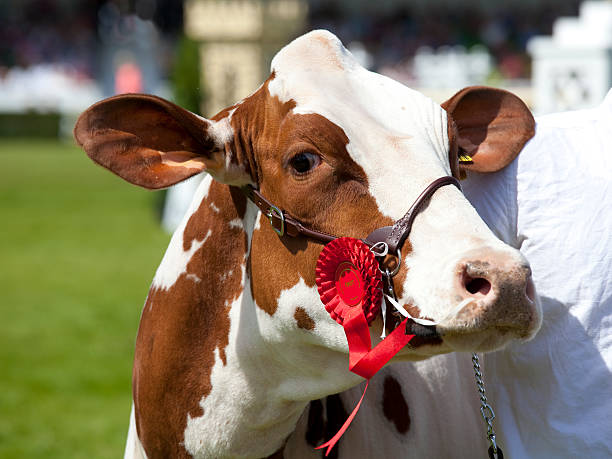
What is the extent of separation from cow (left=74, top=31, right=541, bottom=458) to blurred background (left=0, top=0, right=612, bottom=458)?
2.75 metres

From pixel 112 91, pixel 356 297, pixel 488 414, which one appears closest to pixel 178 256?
pixel 356 297

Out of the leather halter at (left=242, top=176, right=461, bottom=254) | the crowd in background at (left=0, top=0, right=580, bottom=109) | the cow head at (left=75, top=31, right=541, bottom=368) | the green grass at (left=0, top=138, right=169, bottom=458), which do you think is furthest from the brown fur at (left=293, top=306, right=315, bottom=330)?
the crowd in background at (left=0, top=0, right=580, bottom=109)

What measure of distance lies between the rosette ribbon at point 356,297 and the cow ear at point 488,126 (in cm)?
51

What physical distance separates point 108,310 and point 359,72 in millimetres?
6117

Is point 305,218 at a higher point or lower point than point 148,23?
higher

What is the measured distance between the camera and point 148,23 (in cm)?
3291

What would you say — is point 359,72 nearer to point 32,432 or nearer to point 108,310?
point 32,432

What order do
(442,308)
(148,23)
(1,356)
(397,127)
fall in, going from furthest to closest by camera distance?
(148,23)
(1,356)
(397,127)
(442,308)

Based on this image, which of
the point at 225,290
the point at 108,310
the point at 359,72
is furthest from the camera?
the point at 108,310

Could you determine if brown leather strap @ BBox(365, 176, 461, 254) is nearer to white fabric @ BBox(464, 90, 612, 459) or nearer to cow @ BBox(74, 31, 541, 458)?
cow @ BBox(74, 31, 541, 458)

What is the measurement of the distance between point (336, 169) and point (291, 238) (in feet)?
0.71

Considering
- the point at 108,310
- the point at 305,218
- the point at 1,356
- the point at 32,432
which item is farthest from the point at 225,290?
the point at 108,310

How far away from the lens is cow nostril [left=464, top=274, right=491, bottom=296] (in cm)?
168

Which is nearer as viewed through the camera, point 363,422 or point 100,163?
point 100,163
